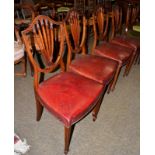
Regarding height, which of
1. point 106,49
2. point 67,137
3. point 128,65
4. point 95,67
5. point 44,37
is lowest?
point 67,137

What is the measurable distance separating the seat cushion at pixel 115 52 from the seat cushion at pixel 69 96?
618 mm

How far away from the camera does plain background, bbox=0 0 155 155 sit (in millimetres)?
788

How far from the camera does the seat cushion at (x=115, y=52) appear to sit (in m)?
2.04

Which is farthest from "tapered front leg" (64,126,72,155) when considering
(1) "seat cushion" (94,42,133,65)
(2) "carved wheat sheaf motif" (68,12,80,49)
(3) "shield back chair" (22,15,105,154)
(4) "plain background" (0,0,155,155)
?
(1) "seat cushion" (94,42,133,65)

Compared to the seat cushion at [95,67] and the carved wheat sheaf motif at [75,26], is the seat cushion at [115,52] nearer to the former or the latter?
the seat cushion at [95,67]

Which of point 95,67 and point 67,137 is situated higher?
point 95,67

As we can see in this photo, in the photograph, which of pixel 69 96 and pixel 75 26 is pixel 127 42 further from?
pixel 69 96

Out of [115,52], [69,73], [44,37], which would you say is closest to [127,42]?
[115,52]

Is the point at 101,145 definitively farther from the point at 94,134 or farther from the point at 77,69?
the point at 77,69

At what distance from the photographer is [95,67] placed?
1.73 metres

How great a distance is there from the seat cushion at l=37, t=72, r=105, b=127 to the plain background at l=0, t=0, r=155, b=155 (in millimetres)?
427
